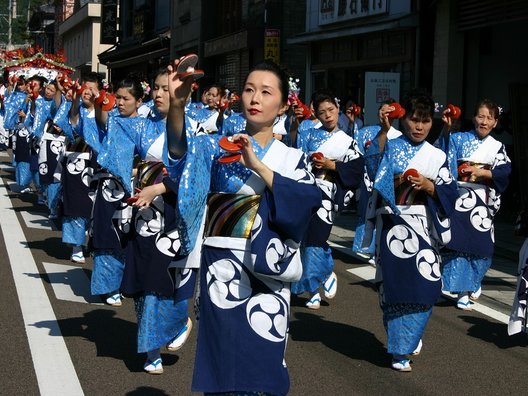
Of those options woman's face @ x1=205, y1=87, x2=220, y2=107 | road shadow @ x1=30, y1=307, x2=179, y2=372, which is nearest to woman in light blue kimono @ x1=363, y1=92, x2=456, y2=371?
road shadow @ x1=30, y1=307, x2=179, y2=372

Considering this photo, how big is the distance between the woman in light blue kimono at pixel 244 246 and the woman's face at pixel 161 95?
1.84 m

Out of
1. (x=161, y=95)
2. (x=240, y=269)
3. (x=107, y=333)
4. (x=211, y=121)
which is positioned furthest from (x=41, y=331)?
(x=211, y=121)

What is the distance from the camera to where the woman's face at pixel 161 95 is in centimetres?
600

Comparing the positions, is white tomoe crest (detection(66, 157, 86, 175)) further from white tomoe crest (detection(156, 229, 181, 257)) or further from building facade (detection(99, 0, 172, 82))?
building facade (detection(99, 0, 172, 82))

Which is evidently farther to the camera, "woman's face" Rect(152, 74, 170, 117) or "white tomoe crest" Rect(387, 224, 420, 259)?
"white tomoe crest" Rect(387, 224, 420, 259)

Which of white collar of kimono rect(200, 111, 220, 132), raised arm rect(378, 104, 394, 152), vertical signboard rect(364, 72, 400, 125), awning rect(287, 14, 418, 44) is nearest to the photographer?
raised arm rect(378, 104, 394, 152)

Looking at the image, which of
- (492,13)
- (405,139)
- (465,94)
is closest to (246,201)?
(405,139)

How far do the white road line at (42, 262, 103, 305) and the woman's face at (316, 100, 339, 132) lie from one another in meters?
2.30

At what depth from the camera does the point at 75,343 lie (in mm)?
6344

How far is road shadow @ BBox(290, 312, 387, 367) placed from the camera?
642cm

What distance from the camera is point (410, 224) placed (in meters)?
6.12

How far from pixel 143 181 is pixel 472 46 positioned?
10777 mm

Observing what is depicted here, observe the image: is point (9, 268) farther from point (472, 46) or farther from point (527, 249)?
point (472, 46)

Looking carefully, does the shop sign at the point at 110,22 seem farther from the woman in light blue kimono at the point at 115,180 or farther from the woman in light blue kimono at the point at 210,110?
the woman in light blue kimono at the point at 115,180
